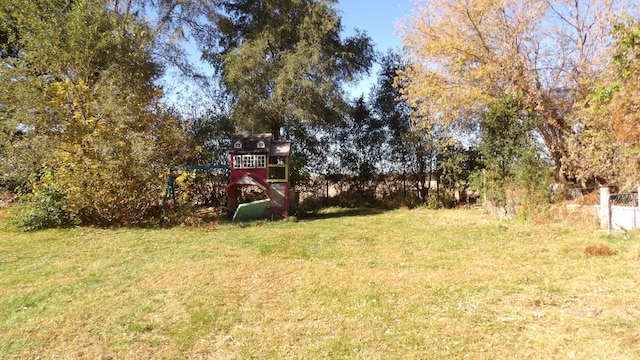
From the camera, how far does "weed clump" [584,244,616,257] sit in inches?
257

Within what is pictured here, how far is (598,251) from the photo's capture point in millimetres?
6582

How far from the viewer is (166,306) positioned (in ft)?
15.4

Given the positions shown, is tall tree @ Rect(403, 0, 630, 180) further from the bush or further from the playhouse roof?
the bush

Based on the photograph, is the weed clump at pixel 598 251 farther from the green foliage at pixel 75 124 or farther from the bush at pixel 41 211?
the bush at pixel 41 211

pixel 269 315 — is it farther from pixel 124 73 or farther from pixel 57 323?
pixel 124 73

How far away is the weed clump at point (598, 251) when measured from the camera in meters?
6.52

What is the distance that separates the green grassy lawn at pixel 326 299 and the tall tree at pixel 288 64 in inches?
360

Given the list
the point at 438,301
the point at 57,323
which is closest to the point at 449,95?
the point at 438,301

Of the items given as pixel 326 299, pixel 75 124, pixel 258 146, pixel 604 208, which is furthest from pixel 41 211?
pixel 604 208

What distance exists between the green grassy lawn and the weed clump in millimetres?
106

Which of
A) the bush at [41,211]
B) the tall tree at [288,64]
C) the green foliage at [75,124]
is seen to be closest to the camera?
the bush at [41,211]

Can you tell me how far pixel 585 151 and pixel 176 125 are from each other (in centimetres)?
1424

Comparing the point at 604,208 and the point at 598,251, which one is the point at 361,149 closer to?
the point at 604,208

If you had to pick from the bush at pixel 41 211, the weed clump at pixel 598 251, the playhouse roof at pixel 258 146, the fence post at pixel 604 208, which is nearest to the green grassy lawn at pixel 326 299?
the weed clump at pixel 598 251
